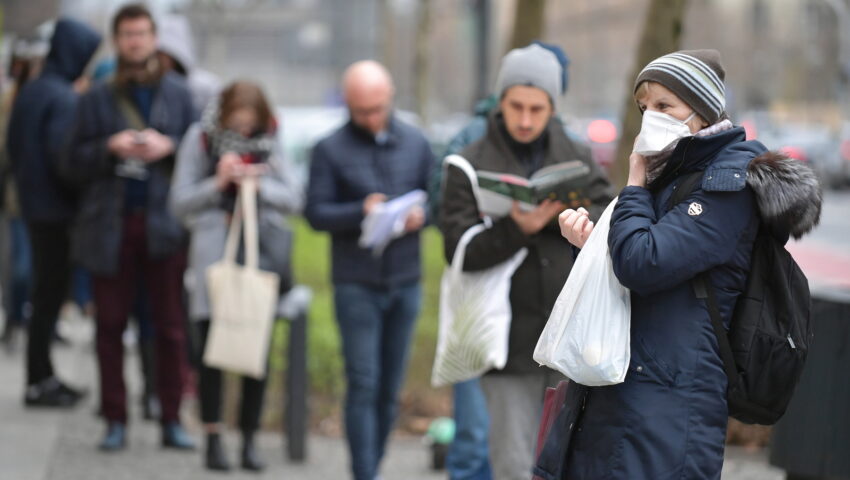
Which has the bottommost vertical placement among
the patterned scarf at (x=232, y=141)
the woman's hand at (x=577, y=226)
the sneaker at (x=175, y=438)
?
the sneaker at (x=175, y=438)

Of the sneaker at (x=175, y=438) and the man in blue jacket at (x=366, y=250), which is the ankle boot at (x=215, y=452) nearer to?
the sneaker at (x=175, y=438)

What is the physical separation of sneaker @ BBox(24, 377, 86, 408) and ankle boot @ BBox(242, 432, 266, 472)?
1911mm

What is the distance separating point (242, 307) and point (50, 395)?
7.71 feet

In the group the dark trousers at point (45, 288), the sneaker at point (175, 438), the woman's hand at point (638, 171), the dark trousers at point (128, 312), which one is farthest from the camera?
the dark trousers at point (45, 288)

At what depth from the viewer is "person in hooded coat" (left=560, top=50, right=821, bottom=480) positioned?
3521 mm

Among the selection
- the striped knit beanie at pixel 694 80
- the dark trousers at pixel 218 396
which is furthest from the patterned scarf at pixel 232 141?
the striped knit beanie at pixel 694 80

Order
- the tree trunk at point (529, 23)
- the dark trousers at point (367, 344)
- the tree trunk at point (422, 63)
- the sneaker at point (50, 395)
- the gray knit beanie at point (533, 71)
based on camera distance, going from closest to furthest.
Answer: the gray knit beanie at point (533, 71) → the dark trousers at point (367, 344) → the sneaker at point (50, 395) → the tree trunk at point (529, 23) → the tree trunk at point (422, 63)

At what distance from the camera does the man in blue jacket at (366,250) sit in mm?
6648

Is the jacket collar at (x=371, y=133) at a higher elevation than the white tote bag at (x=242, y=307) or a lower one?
higher

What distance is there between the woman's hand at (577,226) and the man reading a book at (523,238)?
1.13 meters

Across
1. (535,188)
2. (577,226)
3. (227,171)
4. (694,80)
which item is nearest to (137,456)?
(227,171)

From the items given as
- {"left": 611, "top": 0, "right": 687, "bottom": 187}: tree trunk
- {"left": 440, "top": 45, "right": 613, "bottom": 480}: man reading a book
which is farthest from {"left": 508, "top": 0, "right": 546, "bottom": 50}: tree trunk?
{"left": 440, "top": 45, "right": 613, "bottom": 480}: man reading a book

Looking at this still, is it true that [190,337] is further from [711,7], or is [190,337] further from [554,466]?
[711,7]

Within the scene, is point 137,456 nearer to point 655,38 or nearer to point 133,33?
point 133,33
